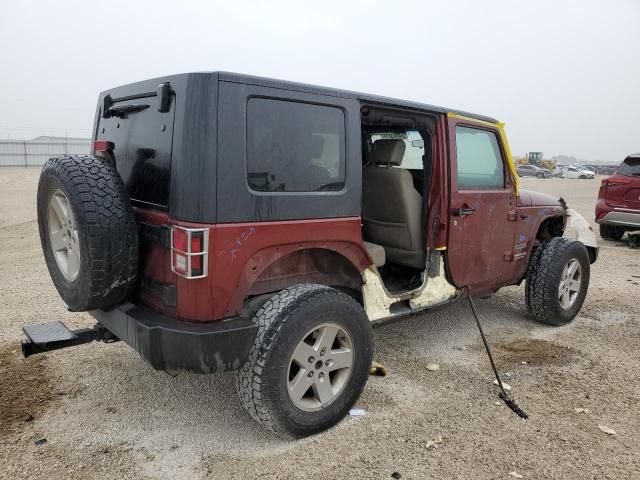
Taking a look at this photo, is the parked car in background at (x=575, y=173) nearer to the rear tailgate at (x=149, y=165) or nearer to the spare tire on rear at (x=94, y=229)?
the rear tailgate at (x=149, y=165)

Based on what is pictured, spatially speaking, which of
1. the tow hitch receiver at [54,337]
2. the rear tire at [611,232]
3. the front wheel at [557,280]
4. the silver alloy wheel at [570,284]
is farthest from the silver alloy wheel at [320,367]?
the rear tire at [611,232]

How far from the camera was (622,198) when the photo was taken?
909cm

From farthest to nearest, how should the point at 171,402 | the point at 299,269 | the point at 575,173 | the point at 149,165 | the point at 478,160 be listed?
the point at 575,173
the point at 478,160
the point at 171,402
the point at 299,269
the point at 149,165

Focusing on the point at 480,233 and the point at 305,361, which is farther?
the point at 480,233

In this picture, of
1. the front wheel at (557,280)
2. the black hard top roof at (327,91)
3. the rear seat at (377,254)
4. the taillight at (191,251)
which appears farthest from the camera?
the front wheel at (557,280)

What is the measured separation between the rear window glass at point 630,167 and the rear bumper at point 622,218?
28.5 inches

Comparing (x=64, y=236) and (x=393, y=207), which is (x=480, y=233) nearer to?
(x=393, y=207)

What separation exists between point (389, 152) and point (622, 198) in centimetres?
711

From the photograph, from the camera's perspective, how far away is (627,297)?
5.86 metres

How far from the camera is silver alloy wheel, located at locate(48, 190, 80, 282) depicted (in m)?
2.75

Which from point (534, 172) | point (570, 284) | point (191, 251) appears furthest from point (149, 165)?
point (534, 172)

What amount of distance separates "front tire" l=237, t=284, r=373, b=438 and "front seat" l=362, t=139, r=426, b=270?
112 cm

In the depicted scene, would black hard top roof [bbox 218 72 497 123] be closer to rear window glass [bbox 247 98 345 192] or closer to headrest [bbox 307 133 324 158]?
rear window glass [bbox 247 98 345 192]

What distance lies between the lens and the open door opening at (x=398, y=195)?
3.82m
